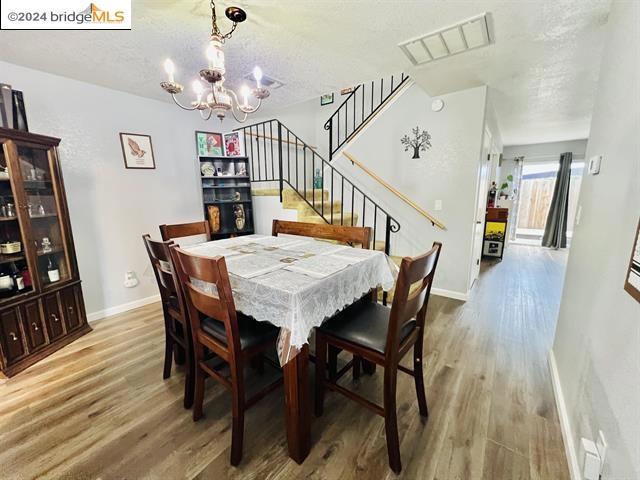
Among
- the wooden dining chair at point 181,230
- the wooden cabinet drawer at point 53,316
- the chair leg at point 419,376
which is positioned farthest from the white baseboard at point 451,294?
the wooden cabinet drawer at point 53,316

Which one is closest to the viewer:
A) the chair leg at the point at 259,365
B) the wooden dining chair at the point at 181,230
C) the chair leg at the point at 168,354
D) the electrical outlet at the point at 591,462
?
the electrical outlet at the point at 591,462

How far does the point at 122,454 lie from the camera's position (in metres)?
1.33

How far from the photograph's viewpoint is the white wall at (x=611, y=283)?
841 millimetres

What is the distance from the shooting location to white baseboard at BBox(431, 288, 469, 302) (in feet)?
10.6

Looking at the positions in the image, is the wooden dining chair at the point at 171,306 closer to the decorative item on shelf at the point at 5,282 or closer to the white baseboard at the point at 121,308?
the decorative item on shelf at the point at 5,282


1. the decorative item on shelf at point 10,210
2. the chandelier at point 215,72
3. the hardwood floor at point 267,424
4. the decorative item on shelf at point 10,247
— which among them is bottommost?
the hardwood floor at point 267,424

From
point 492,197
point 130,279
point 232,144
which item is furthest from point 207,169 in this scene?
point 492,197

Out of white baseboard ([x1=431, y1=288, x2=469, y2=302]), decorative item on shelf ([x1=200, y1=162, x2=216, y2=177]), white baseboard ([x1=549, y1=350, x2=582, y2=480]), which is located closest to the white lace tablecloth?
white baseboard ([x1=549, y1=350, x2=582, y2=480])

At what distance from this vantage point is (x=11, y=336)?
75.4 inches

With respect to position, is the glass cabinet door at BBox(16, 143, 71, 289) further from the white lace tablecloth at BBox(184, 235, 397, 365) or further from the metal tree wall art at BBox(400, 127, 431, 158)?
the metal tree wall art at BBox(400, 127, 431, 158)

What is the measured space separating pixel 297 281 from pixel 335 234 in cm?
95

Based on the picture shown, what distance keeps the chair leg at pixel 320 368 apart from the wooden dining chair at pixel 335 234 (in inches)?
5.3

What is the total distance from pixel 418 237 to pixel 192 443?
307cm

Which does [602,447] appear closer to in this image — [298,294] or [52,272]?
[298,294]
